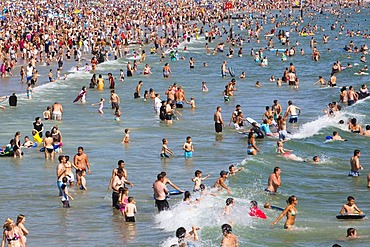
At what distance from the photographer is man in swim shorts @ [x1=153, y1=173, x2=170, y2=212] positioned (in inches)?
731

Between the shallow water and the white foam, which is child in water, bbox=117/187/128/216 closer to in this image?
the shallow water

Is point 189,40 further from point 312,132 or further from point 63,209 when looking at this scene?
point 63,209

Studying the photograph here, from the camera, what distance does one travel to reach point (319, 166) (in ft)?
85.3

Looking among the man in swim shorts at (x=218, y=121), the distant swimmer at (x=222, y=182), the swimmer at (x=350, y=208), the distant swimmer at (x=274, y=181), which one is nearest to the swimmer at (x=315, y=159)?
the man in swim shorts at (x=218, y=121)

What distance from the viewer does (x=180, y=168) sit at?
24.3 m

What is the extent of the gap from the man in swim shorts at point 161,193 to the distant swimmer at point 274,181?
390 cm

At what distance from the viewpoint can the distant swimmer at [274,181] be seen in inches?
853

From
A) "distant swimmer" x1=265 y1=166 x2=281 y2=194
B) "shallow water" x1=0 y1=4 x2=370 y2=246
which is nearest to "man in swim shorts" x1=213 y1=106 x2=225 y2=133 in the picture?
"shallow water" x1=0 y1=4 x2=370 y2=246

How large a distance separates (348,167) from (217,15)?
73.3 metres

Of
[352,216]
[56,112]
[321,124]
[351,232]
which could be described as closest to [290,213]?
[351,232]

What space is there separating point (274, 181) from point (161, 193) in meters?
4.16

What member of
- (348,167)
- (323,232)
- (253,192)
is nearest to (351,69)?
(348,167)

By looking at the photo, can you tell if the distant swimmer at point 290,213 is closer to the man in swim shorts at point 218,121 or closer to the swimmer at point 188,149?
the swimmer at point 188,149

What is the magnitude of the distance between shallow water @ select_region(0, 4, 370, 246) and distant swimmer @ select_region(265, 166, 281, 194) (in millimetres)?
269
